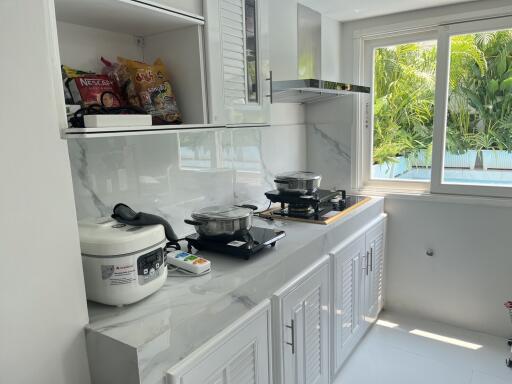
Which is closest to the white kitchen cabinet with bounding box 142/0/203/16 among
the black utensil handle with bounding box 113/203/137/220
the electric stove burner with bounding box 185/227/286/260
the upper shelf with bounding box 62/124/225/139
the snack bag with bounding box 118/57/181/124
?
the snack bag with bounding box 118/57/181/124

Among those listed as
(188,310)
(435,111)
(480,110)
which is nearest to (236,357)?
(188,310)

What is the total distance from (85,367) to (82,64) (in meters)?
0.98

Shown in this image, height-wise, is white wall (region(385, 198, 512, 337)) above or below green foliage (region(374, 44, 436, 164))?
below

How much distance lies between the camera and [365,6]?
2311 millimetres

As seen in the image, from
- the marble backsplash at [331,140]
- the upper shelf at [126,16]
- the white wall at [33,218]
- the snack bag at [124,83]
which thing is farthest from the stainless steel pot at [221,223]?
the marble backsplash at [331,140]

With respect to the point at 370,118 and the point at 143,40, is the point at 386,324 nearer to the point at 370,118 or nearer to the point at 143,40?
the point at 370,118

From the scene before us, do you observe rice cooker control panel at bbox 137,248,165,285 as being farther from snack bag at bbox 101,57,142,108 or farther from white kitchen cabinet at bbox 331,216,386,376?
white kitchen cabinet at bbox 331,216,386,376

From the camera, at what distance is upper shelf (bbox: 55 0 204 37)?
3.67 ft

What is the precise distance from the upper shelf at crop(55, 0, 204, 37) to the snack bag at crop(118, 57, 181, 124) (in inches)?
5.2

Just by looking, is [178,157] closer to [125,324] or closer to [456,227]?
[125,324]

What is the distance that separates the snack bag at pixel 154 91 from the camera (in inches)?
51.7

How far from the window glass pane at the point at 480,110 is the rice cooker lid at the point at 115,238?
2105mm

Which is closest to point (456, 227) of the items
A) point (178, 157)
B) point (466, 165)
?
point (466, 165)

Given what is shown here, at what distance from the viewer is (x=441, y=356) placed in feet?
7.66
